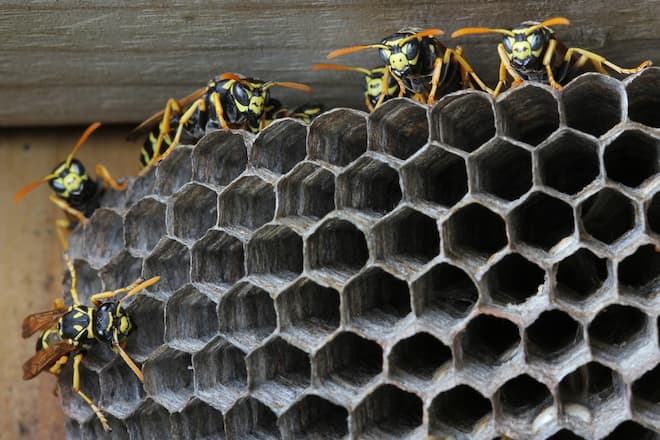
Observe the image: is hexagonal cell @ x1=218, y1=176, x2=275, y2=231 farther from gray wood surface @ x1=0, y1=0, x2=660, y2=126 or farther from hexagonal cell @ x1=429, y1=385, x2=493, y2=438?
hexagonal cell @ x1=429, y1=385, x2=493, y2=438

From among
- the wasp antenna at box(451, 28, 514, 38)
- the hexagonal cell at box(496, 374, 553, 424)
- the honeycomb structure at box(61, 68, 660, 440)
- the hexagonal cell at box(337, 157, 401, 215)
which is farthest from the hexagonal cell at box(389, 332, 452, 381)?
the wasp antenna at box(451, 28, 514, 38)

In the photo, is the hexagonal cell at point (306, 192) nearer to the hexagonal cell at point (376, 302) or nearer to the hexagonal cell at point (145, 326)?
the hexagonal cell at point (376, 302)

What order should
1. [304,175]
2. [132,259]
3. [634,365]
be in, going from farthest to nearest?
[132,259] < [304,175] < [634,365]

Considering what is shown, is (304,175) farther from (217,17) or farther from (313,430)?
(313,430)

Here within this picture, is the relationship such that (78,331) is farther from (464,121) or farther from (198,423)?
(464,121)

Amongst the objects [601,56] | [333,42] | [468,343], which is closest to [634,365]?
[468,343]

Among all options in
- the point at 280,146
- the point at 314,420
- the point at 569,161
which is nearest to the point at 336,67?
the point at 280,146
